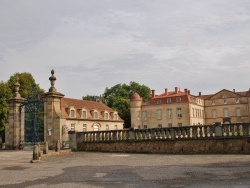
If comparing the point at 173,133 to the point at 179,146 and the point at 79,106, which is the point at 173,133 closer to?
the point at 179,146

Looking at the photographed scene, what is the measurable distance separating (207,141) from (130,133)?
16.0ft

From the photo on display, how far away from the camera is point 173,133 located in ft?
60.2

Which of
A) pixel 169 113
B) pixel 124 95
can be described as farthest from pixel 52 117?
pixel 124 95

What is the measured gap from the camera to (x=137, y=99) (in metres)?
71.6

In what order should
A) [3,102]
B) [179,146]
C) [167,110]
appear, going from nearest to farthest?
[179,146] < [3,102] < [167,110]

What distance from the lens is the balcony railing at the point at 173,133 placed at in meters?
16.7

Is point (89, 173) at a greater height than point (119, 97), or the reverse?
point (119, 97)

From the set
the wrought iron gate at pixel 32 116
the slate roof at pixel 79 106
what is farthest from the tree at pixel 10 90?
the wrought iron gate at pixel 32 116

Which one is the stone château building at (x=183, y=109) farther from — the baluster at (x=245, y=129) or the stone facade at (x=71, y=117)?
the baluster at (x=245, y=129)

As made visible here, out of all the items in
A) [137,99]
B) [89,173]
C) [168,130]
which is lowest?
[89,173]

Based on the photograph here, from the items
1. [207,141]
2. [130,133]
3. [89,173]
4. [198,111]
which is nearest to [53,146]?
[130,133]

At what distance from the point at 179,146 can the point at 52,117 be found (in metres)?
9.65

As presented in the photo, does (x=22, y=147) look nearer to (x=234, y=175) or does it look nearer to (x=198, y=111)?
(x=234, y=175)

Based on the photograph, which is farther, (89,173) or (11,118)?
(11,118)
